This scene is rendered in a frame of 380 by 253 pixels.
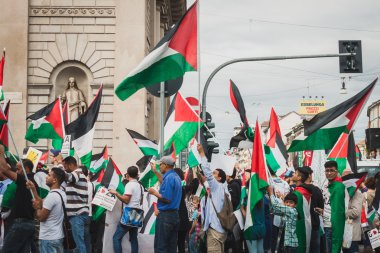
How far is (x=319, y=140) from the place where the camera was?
13.7 m

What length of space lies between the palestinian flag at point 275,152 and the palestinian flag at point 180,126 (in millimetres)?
3056

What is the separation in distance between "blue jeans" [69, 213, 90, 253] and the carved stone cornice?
16712 millimetres

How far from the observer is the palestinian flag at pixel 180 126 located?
14.1m

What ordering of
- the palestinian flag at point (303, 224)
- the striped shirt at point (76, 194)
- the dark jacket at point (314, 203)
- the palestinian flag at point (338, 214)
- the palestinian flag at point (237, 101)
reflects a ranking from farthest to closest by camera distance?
1. the palestinian flag at point (237, 101)
2. the striped shirt at point (76, 194)
3. the dark jacket at point (314, 203)
4. the palestinian flag at point (303, 224)
5. the palestinian flag at point (338, 214)

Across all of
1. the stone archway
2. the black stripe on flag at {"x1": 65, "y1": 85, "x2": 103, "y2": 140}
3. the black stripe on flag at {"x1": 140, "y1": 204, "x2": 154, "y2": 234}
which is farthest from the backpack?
the stone archway

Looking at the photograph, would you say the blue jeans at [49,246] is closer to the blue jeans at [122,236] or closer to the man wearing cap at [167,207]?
the man wearing cap at [167,207]

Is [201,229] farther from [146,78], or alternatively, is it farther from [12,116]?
[12,116]

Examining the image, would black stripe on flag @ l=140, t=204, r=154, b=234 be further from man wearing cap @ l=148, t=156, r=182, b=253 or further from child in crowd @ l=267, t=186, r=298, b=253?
child in crowd @ l=267, t=186, r=298, b=253

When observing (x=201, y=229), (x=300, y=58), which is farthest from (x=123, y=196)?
(x=300, y=58)

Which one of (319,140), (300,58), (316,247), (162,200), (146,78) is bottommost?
(316,247)

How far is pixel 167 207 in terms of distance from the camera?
475 inches

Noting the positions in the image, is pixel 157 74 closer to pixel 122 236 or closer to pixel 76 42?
pixel 122 236

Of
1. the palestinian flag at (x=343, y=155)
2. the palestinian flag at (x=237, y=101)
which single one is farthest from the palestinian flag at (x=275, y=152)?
the palestinian flag at (x=343, y=155)

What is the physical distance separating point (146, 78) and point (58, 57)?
1789 centimetres
